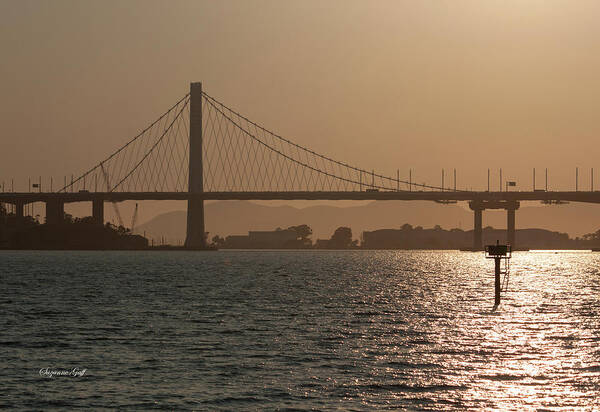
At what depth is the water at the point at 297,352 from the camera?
3150 cm

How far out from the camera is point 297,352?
40.8 meters

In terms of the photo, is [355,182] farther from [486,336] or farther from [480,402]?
[480,402]

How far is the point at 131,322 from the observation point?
174 ft

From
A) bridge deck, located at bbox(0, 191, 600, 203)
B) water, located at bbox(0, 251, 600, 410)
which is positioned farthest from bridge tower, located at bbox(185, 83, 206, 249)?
water, located at bbox(0, 251, 600, 410)

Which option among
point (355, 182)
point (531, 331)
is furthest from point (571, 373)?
point (355, 182)

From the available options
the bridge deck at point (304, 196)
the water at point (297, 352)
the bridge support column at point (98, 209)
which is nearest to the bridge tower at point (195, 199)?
the bridge deck at point (304, 196)

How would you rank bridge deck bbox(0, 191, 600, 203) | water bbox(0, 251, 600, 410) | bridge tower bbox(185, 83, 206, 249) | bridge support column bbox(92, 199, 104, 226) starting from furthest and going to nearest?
1. bridge support column bbox(92, 199, 104, 226)
2. bridge tower bbox(185, 83, 206, 249)
3. bridge deck bbox(0, 191, 600, 203)
4. water bbox(0, 251, 600, 410)

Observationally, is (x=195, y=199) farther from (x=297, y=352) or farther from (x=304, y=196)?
(x=297, y=352)

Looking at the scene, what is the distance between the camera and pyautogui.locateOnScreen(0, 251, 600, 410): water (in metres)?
31.5

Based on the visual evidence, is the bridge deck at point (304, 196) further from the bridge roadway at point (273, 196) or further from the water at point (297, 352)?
the water at point (297, 352)

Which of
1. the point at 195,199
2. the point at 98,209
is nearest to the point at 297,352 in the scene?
the point at 195,199

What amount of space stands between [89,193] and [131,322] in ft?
475

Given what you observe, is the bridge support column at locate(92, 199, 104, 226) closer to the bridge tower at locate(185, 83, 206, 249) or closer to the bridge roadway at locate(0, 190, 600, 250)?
the bridge roadway at locate(0, 190, 600, 250)

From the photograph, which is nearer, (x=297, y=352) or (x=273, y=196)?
(x=297, y=352)
